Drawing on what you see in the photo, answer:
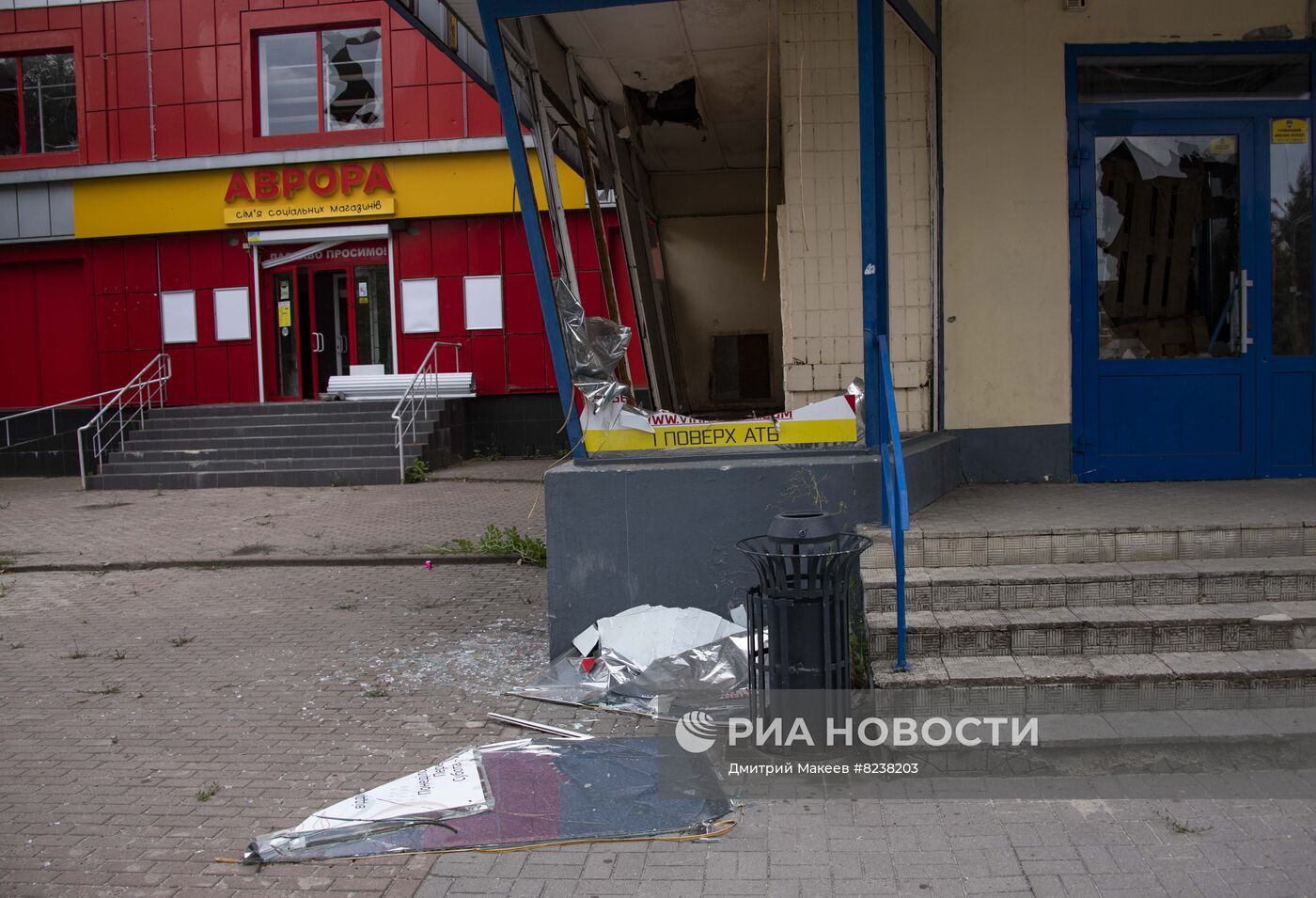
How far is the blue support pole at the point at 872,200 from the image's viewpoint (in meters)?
5.46

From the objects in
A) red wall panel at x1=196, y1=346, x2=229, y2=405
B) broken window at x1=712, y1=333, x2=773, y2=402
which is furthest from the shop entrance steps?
red wall panel at x1=196, y1=346, x2=229, y2=405

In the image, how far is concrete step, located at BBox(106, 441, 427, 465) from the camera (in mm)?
14766

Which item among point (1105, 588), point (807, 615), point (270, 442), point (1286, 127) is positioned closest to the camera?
point (807, 615)

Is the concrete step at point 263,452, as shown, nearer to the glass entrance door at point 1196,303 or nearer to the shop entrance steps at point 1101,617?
the glass entrance door at point 1196,303

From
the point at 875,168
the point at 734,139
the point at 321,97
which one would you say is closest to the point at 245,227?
the point at 321,97

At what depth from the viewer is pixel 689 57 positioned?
7.33 m

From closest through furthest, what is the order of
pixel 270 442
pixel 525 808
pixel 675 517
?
pixel 525 808 → pixel 675 517 → pixel 270 442

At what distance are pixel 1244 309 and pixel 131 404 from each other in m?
16.7

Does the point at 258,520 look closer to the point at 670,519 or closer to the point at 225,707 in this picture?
the point at 225,707

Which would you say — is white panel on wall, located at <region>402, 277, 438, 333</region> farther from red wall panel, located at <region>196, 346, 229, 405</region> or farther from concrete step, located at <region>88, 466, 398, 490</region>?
concrete step, located at <region>88, 466, 398, 490</region>

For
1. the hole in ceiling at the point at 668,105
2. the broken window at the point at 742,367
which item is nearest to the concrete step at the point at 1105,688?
the hole in ceiling at the point at 668,105

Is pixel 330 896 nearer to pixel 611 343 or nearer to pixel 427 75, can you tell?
pixel 611 343

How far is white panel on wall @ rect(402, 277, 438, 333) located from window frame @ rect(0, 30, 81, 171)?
6.06 meters

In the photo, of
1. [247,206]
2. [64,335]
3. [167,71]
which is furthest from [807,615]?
→ [64,335]
